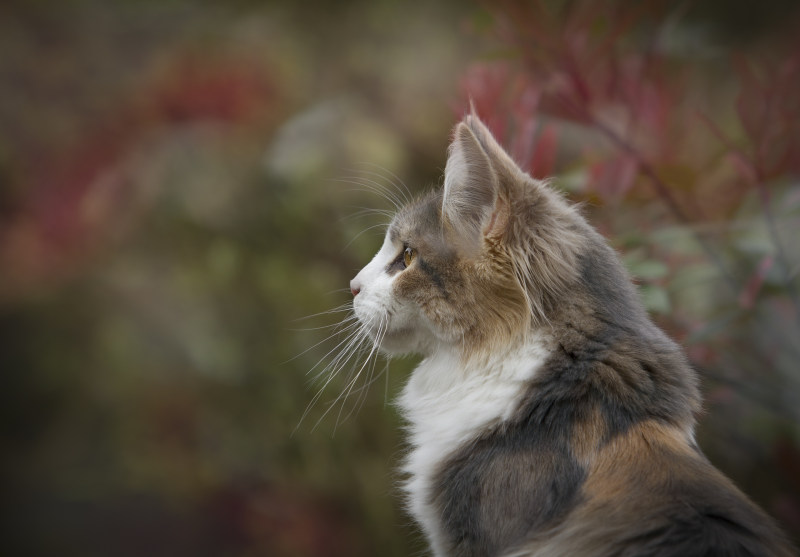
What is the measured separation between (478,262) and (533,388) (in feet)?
0.69

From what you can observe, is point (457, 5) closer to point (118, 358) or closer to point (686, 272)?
point (686, 272)

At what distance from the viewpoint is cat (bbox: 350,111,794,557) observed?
35.2 inches

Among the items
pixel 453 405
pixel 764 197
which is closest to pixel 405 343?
pixel 453 405

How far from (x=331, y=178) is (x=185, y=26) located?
3.06 feet

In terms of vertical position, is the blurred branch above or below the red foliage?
below

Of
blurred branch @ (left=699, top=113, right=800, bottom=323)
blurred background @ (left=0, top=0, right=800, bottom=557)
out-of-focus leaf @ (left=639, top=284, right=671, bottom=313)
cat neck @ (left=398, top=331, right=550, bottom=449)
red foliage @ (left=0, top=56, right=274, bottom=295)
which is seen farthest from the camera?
red foliage @ (left=0, top=56, right=274, bottom=295)

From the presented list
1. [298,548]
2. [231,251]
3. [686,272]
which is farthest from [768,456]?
[231,251]

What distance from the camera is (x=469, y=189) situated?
44.5 inches

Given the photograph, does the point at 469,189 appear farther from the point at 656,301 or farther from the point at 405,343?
the point at 656,301

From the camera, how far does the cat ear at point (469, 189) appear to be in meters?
1.08

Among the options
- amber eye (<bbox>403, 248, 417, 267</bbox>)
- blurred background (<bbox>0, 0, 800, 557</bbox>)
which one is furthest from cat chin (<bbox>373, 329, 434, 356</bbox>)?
blurred background (<bbox>0, 0, 800, 557</bbox>)

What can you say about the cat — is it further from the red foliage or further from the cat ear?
the red foliage

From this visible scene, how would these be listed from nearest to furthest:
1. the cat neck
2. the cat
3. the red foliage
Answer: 1. the cat
2. the cat neck
3. the red foliage

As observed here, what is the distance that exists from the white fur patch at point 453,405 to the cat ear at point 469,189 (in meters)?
0.19
